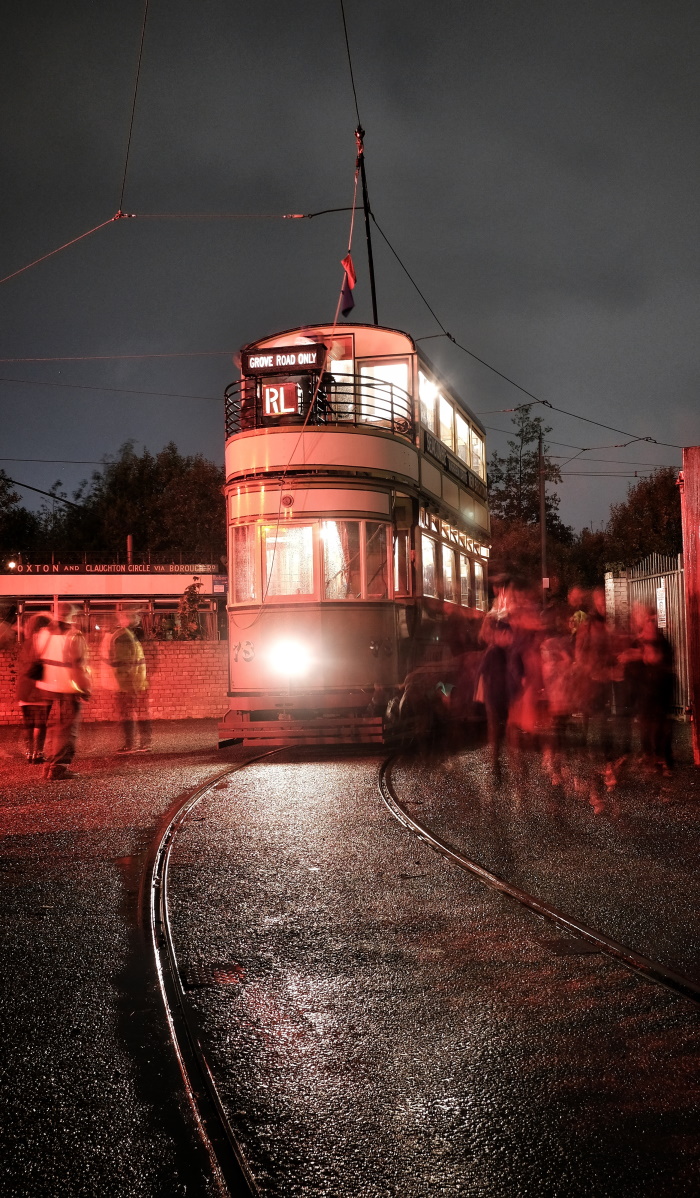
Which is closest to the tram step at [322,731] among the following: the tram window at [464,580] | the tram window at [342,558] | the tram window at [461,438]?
the tram window at [342,558]

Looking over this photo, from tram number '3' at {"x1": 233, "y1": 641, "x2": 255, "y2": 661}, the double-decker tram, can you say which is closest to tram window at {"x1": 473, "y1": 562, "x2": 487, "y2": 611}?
the double-decker tram

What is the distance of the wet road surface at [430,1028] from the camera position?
2.75 meters

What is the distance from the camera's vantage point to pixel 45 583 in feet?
142

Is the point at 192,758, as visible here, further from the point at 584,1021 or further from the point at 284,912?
the point at 584,1021

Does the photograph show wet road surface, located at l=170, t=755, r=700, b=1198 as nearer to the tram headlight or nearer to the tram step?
the tram step

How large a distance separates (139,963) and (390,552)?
31.8ft

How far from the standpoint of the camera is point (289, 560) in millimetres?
13688

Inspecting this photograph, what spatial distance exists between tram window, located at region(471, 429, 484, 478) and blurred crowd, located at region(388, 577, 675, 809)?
429 cm

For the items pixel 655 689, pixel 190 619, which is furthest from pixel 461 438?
pixel 655 689

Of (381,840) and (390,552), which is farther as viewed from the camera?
(390,552)

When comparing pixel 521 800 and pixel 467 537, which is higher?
pixel 467 537

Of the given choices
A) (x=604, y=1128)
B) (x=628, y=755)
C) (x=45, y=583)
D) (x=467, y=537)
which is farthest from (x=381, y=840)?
(x=45, y=583)

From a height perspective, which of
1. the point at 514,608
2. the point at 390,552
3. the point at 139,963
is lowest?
the point at 139,963

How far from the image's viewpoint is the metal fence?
16734mm
